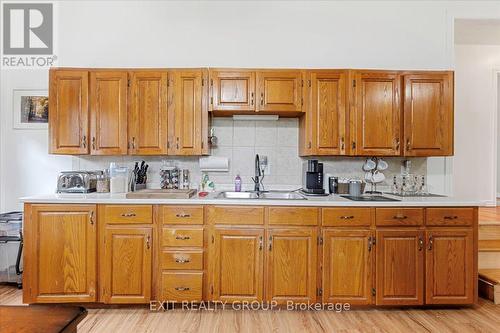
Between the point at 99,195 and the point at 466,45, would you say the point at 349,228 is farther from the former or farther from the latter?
the point at 466,45

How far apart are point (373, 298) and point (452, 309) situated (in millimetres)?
743

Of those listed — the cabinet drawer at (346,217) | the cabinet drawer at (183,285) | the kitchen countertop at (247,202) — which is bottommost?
the cabinet drawer at (183,285)

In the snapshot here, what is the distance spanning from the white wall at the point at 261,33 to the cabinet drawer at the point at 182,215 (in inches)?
61.7

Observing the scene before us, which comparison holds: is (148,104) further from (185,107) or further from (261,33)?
(261,33)

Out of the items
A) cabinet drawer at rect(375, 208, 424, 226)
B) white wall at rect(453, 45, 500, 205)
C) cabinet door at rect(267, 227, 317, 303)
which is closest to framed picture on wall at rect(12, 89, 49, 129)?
cabinet door at rect(267, 227, 317, 303)

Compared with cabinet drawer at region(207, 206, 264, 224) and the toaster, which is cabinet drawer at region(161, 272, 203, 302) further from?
the toaster

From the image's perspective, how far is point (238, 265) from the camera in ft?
8.34

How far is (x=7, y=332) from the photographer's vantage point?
880 millimetres

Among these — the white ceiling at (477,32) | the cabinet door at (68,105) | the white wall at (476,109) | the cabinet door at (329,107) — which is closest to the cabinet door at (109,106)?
the cabinet door at (68,105)

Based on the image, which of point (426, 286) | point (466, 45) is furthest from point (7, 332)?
point (466, 45)

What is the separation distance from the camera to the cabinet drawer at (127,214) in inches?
101

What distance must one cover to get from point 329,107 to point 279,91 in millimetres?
487

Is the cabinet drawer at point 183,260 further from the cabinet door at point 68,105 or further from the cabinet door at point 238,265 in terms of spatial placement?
the cabinet door at point 68,105

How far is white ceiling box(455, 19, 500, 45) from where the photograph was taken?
3.38 metres
